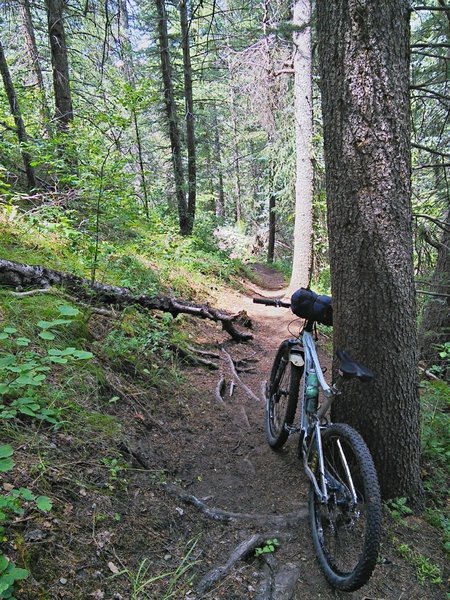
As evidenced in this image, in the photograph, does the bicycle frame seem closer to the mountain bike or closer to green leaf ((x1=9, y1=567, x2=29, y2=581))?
the mountain bike

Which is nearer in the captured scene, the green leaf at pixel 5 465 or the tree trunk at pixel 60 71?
the green leaf at pixel 5 465

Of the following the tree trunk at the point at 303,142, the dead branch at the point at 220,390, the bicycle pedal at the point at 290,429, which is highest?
the tree trunk at the point at 303,142

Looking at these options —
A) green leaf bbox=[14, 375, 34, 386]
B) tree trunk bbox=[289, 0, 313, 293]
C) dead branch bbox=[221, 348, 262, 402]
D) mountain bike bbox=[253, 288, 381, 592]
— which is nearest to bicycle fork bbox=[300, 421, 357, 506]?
mountain bike bbox=[253, 288, 381, 592]

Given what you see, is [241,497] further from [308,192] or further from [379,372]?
[308,192]

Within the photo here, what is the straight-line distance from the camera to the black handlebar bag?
11.0 feet

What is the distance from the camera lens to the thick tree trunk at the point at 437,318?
5.93 metres

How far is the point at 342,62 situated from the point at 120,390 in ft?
10.7

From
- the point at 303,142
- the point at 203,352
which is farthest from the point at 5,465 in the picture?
the point at 303,142

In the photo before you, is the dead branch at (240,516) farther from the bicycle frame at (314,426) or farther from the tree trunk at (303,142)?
the tree trunk at (303,142)

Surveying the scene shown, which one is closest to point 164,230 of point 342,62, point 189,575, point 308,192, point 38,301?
point 308,192

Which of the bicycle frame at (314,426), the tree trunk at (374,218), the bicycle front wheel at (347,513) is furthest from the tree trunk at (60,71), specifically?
the bicycle front wheel at (347,513)

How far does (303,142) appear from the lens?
380 inches

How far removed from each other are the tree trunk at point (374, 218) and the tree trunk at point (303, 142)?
7.36 meters

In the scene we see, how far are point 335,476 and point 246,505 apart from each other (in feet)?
2.67
